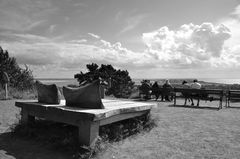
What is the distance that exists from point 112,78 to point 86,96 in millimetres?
15505

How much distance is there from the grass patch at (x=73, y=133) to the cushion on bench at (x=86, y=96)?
1.82ft

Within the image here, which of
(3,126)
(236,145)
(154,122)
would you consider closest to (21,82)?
(3,126)

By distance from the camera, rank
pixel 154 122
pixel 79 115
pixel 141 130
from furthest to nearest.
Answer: pixel 154 122
pixel 141 130
pixel 79 115

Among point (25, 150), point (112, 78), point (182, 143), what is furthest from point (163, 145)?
point (112, 78)

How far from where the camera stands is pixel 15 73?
15.1 meters

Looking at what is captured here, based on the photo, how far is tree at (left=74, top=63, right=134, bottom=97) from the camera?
1686 centimetres

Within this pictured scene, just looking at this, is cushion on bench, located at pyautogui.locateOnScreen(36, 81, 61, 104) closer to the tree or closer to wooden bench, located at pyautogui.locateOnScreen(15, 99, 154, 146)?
wooden bench, located at pyautogui.locateOnScreen(15, 99, 154, 146)

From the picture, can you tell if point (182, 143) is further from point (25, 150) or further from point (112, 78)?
point (112, 78)

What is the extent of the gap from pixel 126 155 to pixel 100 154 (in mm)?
418

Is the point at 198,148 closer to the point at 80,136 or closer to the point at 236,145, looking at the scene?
the point at 236,145

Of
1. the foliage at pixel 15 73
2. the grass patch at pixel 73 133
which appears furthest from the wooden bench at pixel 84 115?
the foliage at pixel 15 73

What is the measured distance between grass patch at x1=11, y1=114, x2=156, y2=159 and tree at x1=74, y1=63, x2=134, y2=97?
11076 millimetres

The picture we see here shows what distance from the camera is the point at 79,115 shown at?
11.0ft

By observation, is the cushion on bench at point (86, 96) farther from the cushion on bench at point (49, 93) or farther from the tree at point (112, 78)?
the tree at point (112, 78)
